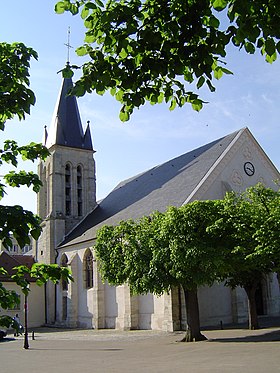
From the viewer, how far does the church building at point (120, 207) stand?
27312mm

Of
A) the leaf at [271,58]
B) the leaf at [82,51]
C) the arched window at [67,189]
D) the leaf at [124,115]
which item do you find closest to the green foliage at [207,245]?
the leaf at [124,115]

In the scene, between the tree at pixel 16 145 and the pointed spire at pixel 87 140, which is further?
the pointed spire at pixel 87 140

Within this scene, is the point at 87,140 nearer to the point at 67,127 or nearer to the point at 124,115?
the point at 67,127

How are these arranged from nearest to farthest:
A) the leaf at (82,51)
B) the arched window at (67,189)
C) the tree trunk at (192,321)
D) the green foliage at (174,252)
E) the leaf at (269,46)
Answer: the leaf at (269,46), the leaf at (82,51), the green foliage at (174,252), the tree trunk at (192,321), the arched window at (67,189)

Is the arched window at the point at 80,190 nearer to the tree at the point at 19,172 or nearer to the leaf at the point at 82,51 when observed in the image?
the tree at the point at 19,172

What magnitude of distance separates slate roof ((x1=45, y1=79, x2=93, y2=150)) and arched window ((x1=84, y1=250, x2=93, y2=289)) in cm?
1270

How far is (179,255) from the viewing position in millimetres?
18688

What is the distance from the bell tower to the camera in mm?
40594

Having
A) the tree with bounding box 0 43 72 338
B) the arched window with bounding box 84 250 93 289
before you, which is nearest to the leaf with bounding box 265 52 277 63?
the tree with bounding box 0 43 72 338

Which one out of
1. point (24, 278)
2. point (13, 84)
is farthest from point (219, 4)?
point (24, 278)

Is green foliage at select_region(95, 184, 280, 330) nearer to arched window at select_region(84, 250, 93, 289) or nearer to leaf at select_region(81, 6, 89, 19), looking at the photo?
arched window at select_region(84, 250, 93, 289)

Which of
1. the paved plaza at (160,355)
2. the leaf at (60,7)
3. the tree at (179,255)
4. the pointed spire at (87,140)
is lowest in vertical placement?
the paved plaza at (160,355)

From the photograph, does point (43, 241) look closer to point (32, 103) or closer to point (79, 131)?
point (79, 131)

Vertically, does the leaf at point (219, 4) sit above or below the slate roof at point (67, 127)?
below
